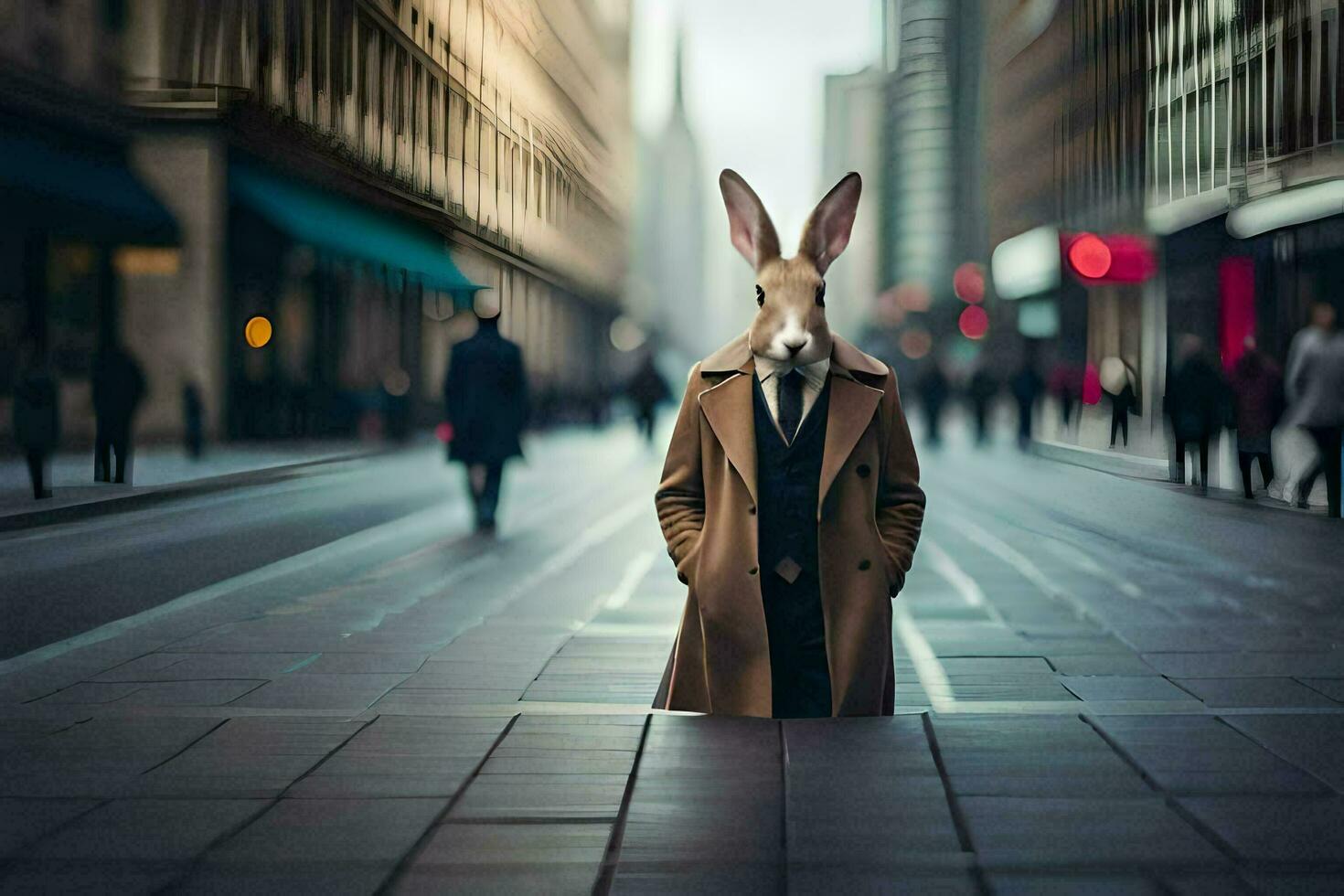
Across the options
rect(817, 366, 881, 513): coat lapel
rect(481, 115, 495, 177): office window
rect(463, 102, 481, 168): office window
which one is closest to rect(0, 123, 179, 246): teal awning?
rect(463, 102, 481, 168): office window

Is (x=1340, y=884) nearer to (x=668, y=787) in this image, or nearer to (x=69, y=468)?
(x=668, y=787)

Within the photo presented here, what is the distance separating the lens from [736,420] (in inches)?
177

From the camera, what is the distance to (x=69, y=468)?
9.75 metres

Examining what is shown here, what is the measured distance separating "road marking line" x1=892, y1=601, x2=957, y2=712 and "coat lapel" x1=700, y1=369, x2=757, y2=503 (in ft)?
5.95

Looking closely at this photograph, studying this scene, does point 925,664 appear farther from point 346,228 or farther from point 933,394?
point 933,394

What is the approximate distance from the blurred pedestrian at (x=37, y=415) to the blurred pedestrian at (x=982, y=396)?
2516 cm

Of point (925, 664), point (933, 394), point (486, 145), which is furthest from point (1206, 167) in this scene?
point (925, 664)

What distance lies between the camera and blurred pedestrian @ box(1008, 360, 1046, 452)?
2997 centimetres

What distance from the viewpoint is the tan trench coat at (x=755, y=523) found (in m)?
4.48

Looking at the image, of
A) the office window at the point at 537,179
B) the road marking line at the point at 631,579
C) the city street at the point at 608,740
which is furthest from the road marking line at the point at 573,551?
the office window at the point at 537,179

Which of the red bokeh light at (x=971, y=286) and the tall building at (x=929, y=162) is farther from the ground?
the tall building at (x=929, y=162)

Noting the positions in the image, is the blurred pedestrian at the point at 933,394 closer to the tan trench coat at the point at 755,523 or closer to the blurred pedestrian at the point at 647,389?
the blurred pedestrian at the point at 647,389

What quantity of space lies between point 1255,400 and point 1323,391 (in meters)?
1.59

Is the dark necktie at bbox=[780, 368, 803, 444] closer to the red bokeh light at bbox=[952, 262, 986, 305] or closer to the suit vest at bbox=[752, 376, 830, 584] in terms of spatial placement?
the suit vest at bbox=[752, 376, 830, 584]
